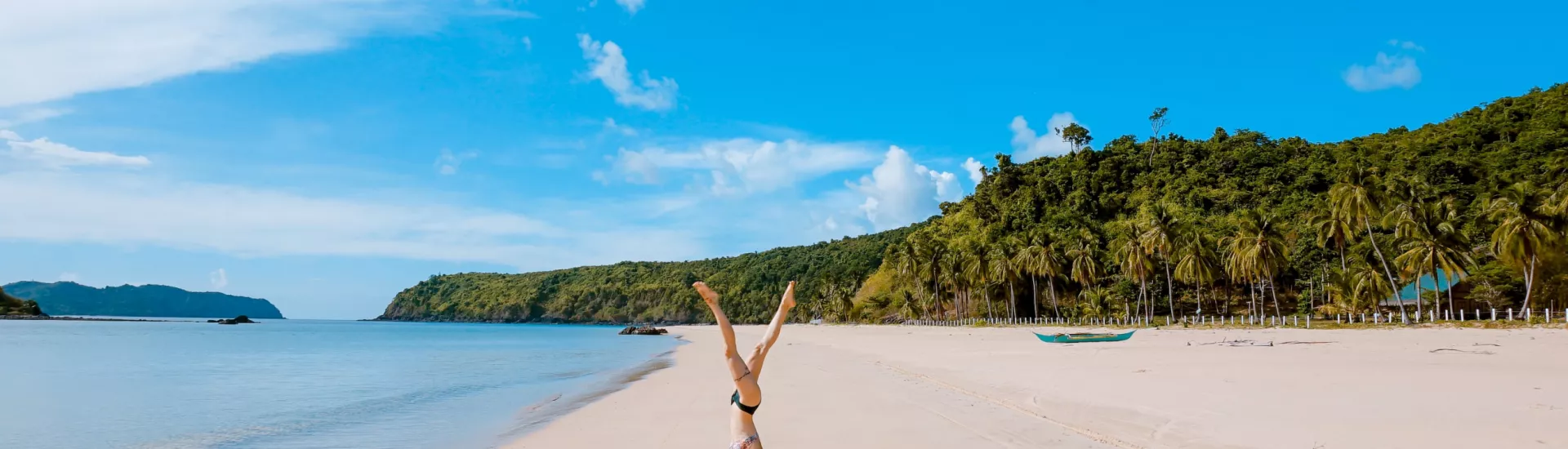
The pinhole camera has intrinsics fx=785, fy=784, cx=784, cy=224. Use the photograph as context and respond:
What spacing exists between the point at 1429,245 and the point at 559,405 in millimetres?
44691

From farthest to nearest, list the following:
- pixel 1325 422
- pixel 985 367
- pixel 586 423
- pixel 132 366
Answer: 1. pixel 132 366
2. pixel 985 367
3. pixel 586 423
4. pixel 1325 422

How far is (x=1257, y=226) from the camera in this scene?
1991 inches

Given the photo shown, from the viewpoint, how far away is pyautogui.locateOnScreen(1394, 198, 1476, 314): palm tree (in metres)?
40.1

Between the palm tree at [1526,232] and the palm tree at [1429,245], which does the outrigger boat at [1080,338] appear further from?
the palm tree at [1526,232]

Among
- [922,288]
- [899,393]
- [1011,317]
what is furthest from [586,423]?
[922,288]

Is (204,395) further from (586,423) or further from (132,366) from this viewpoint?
(132,366)

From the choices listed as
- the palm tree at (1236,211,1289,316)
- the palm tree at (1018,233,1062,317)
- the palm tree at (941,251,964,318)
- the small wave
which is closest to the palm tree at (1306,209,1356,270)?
the palm tree at (1236,211,1289,316)

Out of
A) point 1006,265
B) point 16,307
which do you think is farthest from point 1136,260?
point 16,307

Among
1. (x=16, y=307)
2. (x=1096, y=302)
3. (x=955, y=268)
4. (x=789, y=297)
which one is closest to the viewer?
(x=789, y=297)

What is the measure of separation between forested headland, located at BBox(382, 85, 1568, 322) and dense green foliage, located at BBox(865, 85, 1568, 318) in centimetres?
17

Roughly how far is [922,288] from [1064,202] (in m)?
20.3

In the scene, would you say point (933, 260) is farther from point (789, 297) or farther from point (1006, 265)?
point (789, 297)

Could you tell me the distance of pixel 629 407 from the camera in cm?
1471

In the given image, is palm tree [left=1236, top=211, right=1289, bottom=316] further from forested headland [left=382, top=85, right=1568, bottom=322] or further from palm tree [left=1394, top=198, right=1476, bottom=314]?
palm tree [left=1394, top=198, right=1476, bottom=314]
